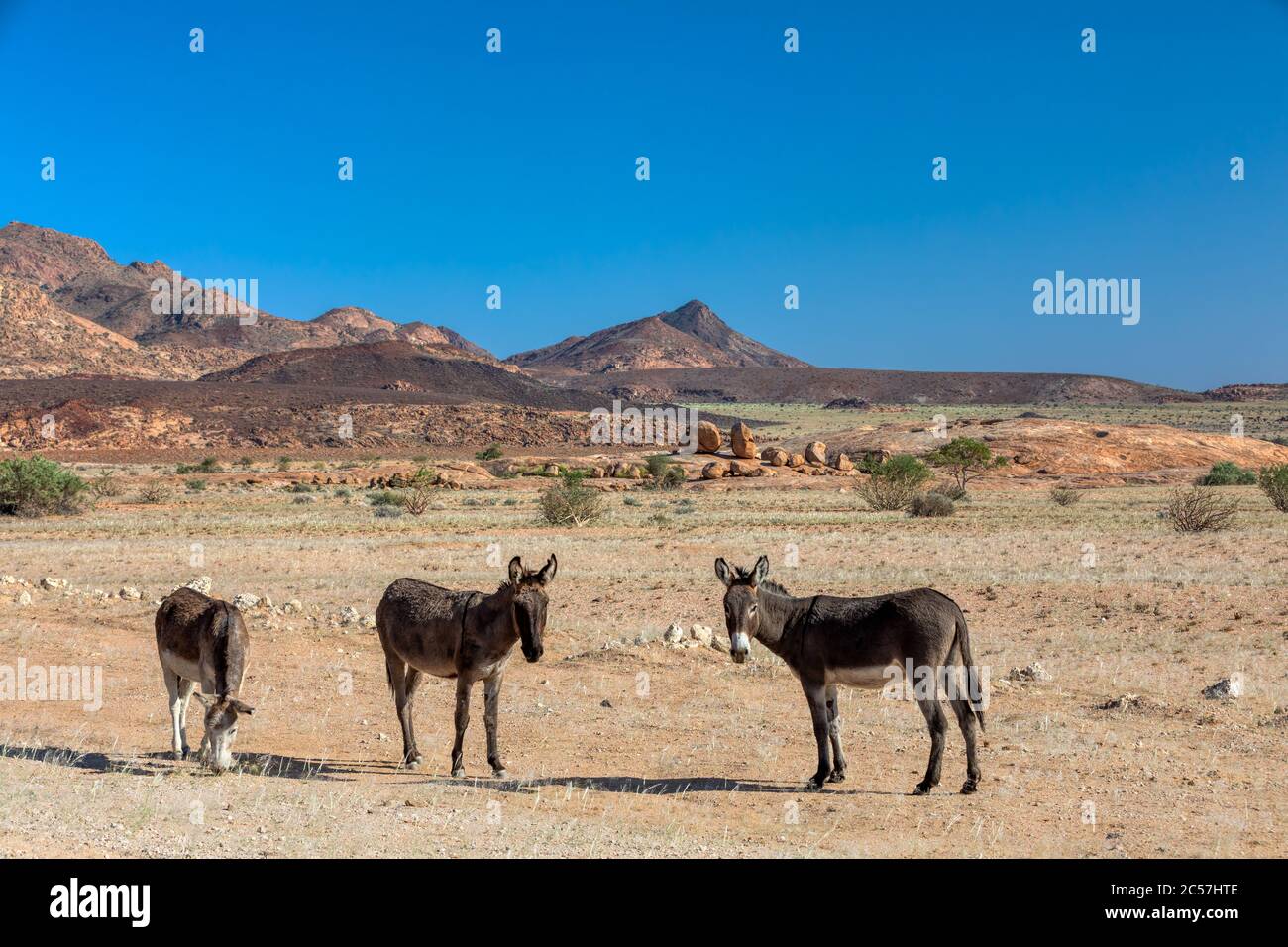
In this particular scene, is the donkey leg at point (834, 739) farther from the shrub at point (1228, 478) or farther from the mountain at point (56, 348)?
the mountain at point (56, 348)

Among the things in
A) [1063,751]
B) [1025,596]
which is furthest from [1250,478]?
[1063,751]

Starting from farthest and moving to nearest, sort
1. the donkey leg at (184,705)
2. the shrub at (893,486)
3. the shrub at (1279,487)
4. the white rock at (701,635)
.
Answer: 1. the shrub at (893,486)
2. the shrub at (1279,487)
3. the white rock at (701,635)
4. the donkey leg at (184,705)

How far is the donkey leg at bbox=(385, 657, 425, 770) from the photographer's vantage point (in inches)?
396

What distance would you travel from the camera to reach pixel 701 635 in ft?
52.7

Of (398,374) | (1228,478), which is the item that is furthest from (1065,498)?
(398,374)

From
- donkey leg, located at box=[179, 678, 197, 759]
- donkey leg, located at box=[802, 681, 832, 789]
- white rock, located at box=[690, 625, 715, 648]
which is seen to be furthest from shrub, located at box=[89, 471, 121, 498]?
donkey leg, located at box=[802, 681, 832, 789]

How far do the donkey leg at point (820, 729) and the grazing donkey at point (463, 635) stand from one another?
8.00ft

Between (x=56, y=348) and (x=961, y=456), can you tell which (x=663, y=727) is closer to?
(x=961, y=456)

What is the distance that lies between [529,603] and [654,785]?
2.11 meters

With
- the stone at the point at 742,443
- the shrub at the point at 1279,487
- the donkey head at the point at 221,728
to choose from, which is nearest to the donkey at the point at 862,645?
the donkey head at the point at 221,728

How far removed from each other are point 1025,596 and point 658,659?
8034mm

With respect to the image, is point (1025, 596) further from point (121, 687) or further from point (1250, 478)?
point (1250, 478)

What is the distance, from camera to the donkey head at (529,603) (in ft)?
29.2

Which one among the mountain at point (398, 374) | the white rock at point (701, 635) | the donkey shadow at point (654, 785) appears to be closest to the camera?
the donkey shadow at point (654, 785)
